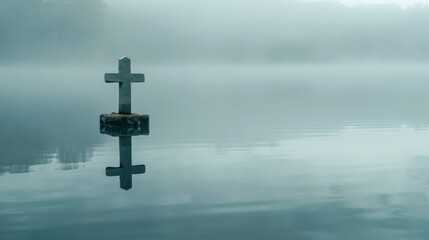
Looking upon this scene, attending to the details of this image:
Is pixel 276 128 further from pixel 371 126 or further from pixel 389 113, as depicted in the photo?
pixel 389 113

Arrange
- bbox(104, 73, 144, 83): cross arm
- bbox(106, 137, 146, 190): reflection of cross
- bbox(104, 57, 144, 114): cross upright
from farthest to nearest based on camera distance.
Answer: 1. bbox(104, 57, 144, 114): cross upright
2. bbox(104, 73, 144, 83): cross arm
3. bbox(106, 137, 146, 190): reflection of cross

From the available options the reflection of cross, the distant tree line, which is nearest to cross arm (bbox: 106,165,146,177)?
the reflection of cross

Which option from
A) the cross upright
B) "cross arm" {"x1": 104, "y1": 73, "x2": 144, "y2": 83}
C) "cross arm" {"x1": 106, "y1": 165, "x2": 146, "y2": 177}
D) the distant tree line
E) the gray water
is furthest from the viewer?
the distant tree line

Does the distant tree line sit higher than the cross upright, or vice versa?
the distant tree line

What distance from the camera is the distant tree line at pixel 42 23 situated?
146 m

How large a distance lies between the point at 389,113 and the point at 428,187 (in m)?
21.5

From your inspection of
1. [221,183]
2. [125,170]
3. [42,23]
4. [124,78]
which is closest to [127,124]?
[124,78]

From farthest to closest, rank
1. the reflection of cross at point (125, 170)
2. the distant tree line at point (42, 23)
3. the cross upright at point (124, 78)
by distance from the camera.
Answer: the distant tree line at point (42, 23) → the cross upright at point (124, 78) → the reflection of cross at point (125, 170)

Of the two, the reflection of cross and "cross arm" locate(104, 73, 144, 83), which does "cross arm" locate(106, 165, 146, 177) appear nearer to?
the reflection of cross

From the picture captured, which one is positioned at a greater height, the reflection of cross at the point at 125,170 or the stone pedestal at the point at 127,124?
the stone pedestal at the point at 127,124

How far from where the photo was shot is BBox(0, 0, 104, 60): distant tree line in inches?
5758

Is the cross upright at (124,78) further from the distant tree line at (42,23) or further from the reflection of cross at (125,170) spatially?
the distant tree line at (42,23)

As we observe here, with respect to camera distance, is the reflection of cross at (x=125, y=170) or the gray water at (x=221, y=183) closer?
the gray water at (x=221, y=183)

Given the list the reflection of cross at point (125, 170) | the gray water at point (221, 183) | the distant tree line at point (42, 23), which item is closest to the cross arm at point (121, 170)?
the reflection of cross at point (125, 170)
